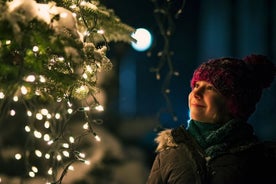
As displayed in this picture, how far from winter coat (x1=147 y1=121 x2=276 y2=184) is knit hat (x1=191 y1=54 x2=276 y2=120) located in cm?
20

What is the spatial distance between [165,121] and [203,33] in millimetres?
1916

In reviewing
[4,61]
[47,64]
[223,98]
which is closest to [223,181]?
[223,98]

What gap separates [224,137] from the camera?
6.07 ft

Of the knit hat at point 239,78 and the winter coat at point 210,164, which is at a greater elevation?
the knit hat at point 239,78

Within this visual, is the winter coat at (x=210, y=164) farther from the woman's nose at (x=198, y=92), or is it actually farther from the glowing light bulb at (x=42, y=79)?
the glowing light bulb at (x=42, y=79)

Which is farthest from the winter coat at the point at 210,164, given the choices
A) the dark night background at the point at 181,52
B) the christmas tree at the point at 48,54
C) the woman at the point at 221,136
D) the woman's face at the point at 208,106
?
the dark night background at the point at 181,52

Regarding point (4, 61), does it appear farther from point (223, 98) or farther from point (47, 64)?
point (223, 98)

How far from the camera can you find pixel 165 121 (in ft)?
13.7

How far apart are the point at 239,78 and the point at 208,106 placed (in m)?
0.20

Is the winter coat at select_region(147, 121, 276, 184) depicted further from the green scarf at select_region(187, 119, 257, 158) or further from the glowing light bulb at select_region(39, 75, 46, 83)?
the glowing light bulb at select_region(39, 75, 46, 83)

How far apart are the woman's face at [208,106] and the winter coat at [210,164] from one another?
0.11 meters

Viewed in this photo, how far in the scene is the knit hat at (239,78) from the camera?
1.90m

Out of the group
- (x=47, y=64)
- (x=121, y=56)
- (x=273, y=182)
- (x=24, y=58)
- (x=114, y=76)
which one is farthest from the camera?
(x=121, y=56)

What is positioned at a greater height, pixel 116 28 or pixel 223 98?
pixel 116 28
